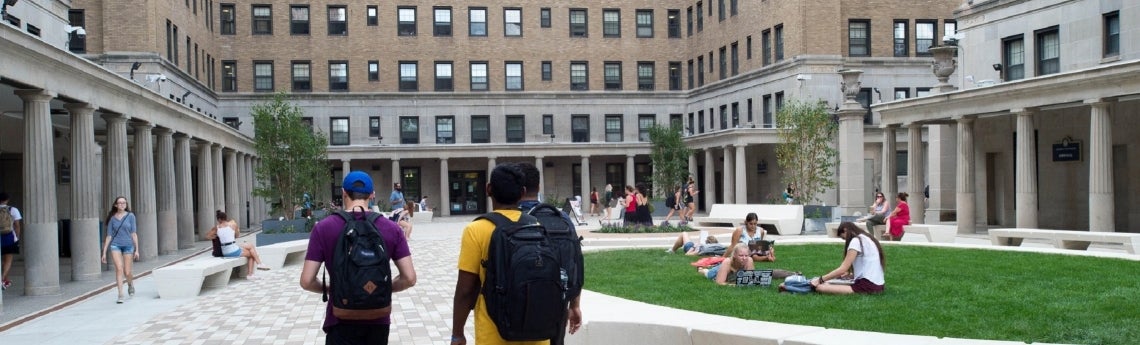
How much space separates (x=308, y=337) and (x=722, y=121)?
41.0 metres

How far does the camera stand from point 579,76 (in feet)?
182

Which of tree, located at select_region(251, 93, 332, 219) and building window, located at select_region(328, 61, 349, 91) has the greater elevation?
building window, located at select_region(328, 61, 349, 91)

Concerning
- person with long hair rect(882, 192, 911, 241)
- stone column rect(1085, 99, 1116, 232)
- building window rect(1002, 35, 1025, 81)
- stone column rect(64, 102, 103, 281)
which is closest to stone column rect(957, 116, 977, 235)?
building window rect(1002, 35, 1025, 81)

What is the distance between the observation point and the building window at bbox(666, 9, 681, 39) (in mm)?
55812

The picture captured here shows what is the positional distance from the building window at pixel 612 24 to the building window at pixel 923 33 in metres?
17.0

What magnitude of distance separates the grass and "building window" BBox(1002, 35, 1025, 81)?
1246 cm

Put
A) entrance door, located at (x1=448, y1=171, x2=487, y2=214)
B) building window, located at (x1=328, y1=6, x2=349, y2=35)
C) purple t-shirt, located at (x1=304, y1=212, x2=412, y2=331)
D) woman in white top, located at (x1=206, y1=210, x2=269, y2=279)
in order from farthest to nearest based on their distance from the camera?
1. entrance door, located at (x1=448, y1=171, x2=487, y2=214)
2. building window, located at (x1=328, y1=6, x2=349, y2=35)
3. woman in white top, located at (x1=206, y1=210, x2=269, y2=279)
4. purple t-shirt, located at (x1=304, y1=212, x2=412, y2=331)

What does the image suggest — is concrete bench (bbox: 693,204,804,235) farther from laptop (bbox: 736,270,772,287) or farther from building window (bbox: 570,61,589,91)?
building window (bbox: 570,61,589,91)

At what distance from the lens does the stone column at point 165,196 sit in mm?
25672

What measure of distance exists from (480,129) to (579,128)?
18.2 feet

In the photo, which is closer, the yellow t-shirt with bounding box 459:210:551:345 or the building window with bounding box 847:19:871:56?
the yellow t-shirt with bounding box 459:210:551:345

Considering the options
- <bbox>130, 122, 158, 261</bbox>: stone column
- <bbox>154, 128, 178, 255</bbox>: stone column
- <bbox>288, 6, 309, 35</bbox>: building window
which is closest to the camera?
<bbox>130, 122, 158, 261</bbox>: stone column

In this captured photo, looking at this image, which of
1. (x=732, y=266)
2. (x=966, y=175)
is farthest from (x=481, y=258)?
(x=966, y=175)

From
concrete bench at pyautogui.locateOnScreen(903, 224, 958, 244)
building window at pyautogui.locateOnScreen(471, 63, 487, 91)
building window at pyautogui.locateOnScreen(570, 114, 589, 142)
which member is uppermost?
building window at pyautogui.locateOnScreen(471, 63, 487, 91)
